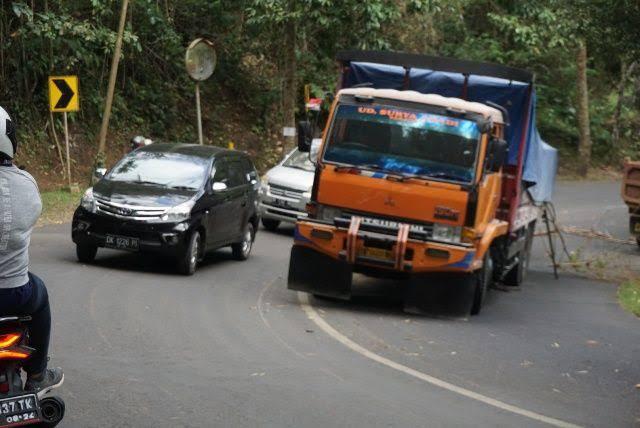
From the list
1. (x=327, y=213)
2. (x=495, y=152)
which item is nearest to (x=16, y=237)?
(x=327, y=213)

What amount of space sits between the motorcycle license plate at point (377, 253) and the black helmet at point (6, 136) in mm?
7472

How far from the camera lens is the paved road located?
782cm

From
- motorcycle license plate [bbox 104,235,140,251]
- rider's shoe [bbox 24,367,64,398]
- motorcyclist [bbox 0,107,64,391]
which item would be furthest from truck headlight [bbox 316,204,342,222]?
motorcyclist [bbox 0,107,64,391]

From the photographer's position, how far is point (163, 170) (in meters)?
16.1

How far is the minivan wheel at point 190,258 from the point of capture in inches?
600

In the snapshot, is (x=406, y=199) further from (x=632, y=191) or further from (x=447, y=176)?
(x=632, y=191)

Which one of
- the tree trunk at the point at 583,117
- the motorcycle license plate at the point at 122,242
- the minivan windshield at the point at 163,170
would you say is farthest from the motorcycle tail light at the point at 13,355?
the tree trunk at the point at 583,117

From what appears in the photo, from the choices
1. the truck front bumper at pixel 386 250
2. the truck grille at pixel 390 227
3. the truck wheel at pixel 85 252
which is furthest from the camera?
the truck wheel at pixel 85 252

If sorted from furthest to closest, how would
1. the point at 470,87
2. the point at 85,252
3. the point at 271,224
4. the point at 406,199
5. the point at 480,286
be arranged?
the point at 271,224, the point at 85,252, the point at 470,87, the point at 480,286, the point at 406,199

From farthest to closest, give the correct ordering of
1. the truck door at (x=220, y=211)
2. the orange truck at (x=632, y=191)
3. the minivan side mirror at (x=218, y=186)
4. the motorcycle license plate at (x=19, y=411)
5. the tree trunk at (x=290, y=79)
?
the tree trunk at (x=290, y=79) → the orange truck at (x=632, y=191) → the truck door at (x=220, y=211) → the minivan side mirror at (x=218, y=186) → the motorcycle license plate at (x=19, y=411)

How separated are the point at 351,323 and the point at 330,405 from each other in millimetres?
4422

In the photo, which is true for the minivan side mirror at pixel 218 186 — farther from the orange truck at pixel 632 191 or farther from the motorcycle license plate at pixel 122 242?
the orange truck at pixel 632 191

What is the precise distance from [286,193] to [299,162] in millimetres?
1371

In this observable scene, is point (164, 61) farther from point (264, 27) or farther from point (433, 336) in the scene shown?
point (433, 336)
